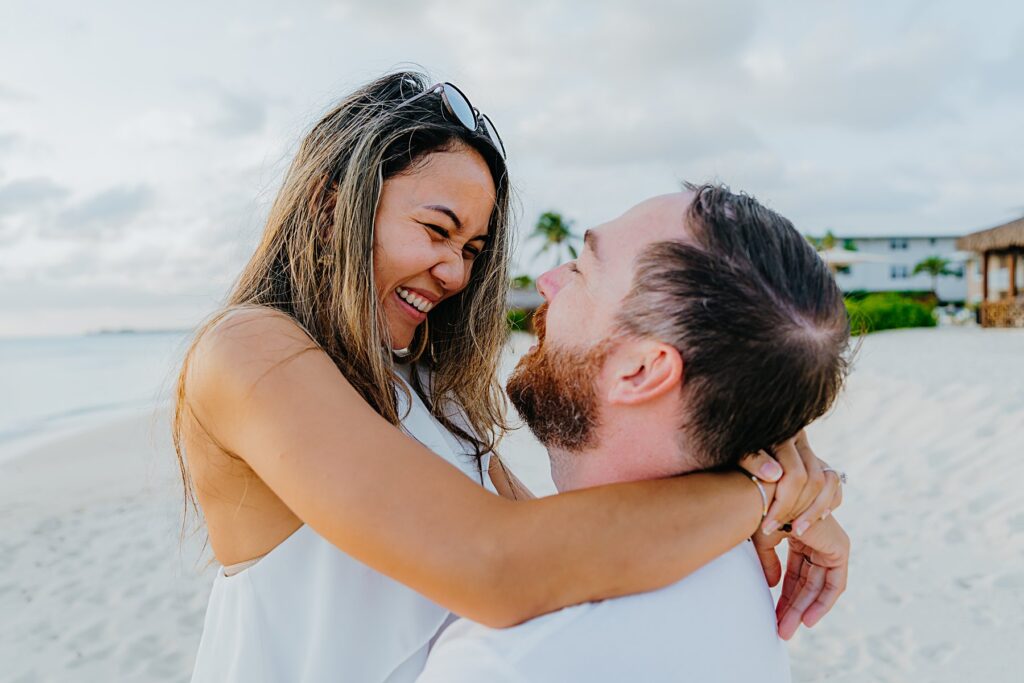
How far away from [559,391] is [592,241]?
0.37 m

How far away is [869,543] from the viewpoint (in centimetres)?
639

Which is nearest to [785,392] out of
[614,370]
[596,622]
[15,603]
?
[614,370]

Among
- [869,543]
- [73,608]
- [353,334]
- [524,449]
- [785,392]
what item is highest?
[353,334]

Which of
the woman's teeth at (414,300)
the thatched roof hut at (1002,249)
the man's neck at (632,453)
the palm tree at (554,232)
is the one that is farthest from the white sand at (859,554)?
the palm tree at (554,232)

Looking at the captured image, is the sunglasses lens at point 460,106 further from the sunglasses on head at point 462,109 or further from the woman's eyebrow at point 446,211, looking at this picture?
the woman's eyebrow at point 446,211

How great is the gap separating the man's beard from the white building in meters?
57.4

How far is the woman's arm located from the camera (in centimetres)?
131

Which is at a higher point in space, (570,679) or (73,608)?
(570,679)

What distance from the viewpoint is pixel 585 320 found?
5.71 ft

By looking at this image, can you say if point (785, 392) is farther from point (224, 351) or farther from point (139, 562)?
point (139, 562)

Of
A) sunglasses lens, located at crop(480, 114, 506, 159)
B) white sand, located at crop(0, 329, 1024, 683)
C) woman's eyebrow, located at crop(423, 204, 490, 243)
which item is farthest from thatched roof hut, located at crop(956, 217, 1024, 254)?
woman's eyebrow, located at crop(423, 204, 490, 243)

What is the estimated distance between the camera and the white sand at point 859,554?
4.75m

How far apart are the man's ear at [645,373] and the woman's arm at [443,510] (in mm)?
187

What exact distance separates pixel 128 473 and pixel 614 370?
11243 mm
